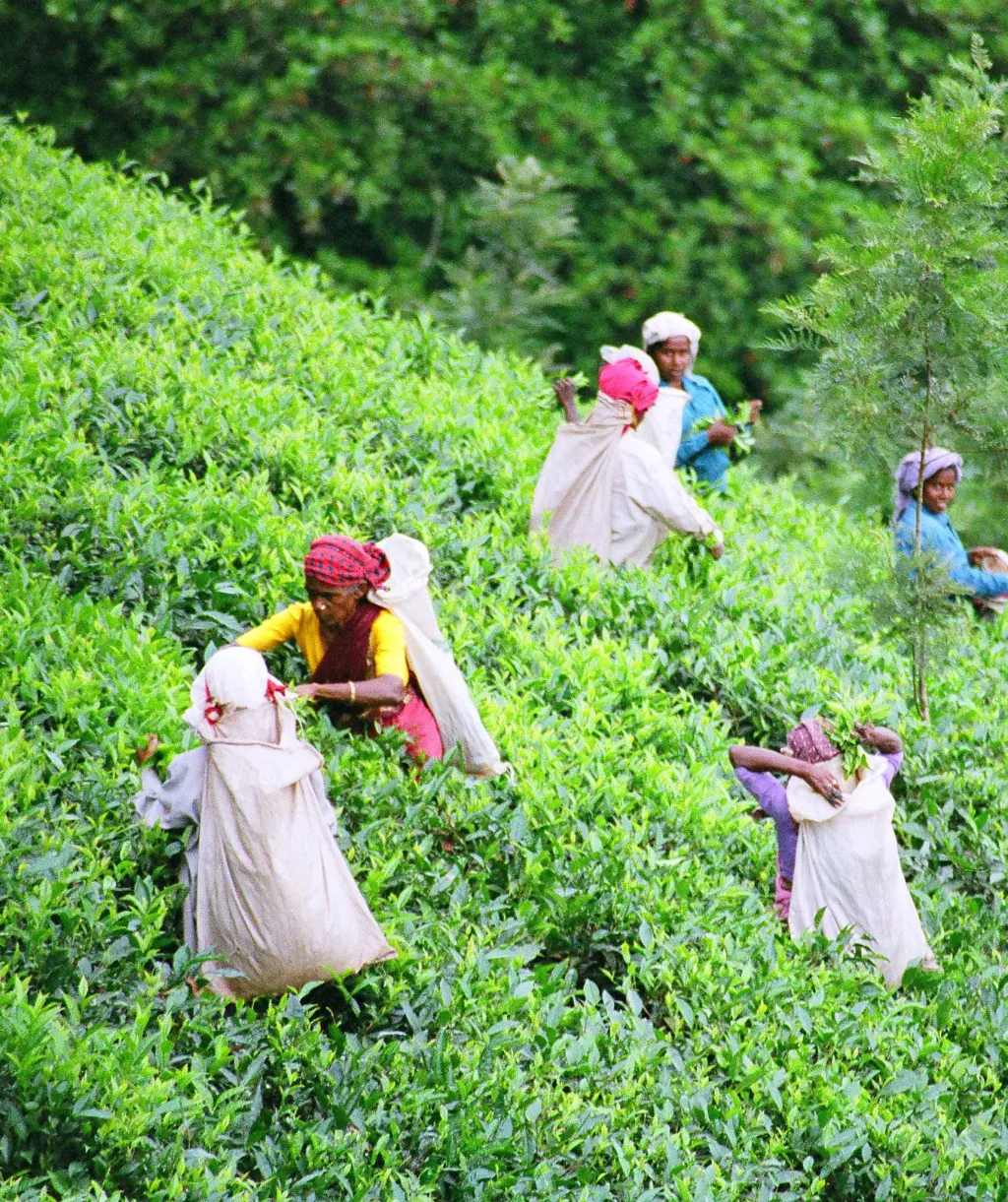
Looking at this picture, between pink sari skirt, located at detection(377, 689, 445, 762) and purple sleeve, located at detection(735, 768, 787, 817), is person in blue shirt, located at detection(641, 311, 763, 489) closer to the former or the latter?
purple sleeve, located at detection(735, 768, 787, 817)

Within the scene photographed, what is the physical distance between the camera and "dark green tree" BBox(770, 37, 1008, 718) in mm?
6660

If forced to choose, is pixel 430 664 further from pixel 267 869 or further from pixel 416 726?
pixel 267 869

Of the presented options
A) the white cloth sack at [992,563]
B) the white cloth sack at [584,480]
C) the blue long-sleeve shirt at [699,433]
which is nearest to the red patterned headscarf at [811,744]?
the white cloth sack at [584,480]

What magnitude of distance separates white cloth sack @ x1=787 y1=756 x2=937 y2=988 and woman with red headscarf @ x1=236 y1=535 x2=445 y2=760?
52.8 inches

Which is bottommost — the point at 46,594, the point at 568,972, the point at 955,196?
the point at 568,972

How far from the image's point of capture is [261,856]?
4.79m

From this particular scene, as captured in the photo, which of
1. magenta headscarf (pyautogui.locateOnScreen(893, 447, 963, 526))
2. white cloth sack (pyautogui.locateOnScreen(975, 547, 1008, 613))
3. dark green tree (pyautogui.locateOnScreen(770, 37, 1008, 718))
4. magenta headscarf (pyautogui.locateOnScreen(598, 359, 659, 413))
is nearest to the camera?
dark green tree (pyautogui.locateOnScreen(770, 37, 1008, 718))

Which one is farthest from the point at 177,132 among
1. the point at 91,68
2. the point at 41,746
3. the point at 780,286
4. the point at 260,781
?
the point at 260,781

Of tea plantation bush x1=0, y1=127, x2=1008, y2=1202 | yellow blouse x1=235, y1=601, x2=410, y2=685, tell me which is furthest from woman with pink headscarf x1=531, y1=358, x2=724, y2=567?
yellow blouse x1=235, y1=601, x2=410, y2=685

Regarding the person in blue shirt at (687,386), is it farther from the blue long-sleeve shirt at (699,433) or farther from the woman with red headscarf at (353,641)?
the woman with red headscarf at (353,641)

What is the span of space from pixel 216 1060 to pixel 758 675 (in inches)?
136

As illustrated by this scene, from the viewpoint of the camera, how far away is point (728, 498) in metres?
9.44

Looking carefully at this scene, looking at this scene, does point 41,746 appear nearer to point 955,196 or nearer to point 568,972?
point 568,972

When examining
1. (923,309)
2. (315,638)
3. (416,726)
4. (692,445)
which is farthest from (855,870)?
(692,445)
